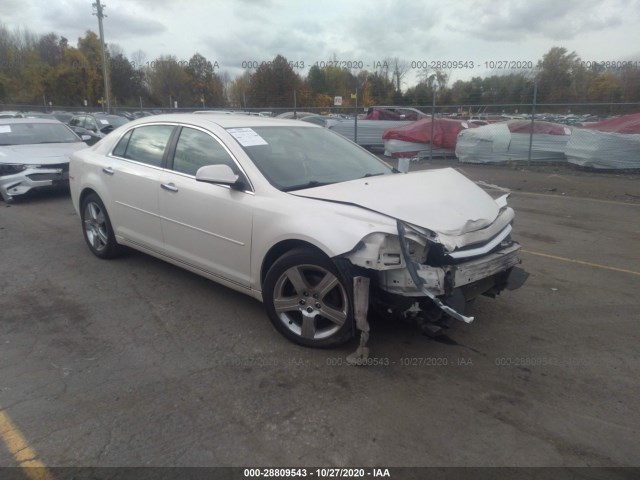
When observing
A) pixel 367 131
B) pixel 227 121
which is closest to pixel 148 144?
pixel 227 121

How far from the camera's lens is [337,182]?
4.02 metres

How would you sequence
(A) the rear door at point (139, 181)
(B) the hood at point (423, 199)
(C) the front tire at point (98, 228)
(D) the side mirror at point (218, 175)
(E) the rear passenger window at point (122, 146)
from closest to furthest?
Result: (B) the hood at point (423, 199) < (D) the side mirror at point (218, 175) < (A) the rear door at point (139, 181) < (E) the rear passenger window at point (122, 146) < (C) the front tire at point (98, 228)

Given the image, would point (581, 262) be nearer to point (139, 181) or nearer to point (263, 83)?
point (139, 181)

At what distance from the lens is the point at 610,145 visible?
13430 millimetres

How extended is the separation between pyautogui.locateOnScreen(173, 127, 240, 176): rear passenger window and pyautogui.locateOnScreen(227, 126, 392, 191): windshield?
0.58 feet

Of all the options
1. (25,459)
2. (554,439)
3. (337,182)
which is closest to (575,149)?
(337,182)

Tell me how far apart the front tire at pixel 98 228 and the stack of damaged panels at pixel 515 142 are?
12.8 m

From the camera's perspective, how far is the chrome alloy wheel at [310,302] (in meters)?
3.40

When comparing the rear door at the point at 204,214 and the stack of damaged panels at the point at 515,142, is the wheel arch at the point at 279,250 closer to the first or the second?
the rear door at the point at 204,214

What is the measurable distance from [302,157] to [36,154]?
691 cm

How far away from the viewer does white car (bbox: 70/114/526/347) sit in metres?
3.18

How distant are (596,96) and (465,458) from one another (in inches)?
883

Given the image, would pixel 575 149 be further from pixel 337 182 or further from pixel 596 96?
pixel 337 182

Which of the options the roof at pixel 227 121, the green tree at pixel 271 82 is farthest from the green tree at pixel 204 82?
the roof at pixel 227 121
